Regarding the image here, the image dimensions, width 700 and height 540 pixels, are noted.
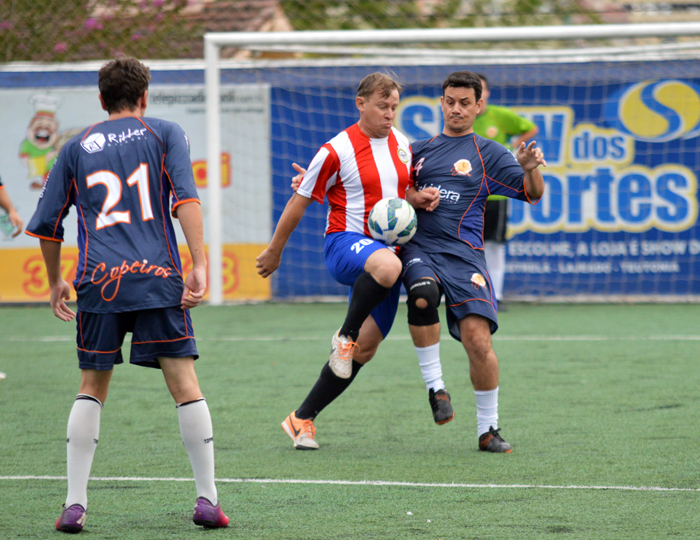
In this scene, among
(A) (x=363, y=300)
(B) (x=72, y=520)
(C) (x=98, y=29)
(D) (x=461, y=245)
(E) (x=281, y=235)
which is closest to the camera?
(B) (x=72, y=520)

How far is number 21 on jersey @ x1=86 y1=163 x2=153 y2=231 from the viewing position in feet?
9.77

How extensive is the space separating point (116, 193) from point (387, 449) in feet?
6.37

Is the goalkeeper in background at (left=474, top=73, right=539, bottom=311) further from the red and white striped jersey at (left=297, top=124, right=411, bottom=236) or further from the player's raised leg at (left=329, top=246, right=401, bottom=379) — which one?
the player's raised leg at (left=329, top=246, right=401, bottom=379)

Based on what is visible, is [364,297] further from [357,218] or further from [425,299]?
A: [357,218]

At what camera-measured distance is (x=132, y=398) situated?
553 centimetres

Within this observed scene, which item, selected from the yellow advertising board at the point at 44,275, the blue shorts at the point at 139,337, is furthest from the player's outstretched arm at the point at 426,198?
the yellow advertising board at the point at 44,275

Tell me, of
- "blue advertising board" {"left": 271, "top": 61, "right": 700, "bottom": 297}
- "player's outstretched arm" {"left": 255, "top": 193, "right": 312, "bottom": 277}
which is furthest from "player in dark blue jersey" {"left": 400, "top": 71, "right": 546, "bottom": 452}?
"blue advertising board" {"left": 271, "top": 61, "right": 700, "bottom": 297}

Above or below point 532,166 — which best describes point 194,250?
below

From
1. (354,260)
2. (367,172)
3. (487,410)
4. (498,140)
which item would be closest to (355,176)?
(367,172)

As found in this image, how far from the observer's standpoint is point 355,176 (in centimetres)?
421

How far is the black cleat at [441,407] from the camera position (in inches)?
155

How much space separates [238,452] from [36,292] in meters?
7.29

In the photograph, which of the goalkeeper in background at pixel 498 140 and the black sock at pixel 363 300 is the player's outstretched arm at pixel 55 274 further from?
the goalkeeper in background at pixel 498 140

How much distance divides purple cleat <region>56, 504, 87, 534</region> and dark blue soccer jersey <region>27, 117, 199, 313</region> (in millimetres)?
674
